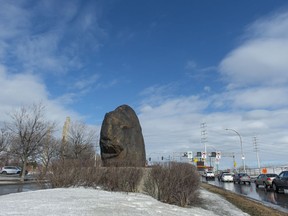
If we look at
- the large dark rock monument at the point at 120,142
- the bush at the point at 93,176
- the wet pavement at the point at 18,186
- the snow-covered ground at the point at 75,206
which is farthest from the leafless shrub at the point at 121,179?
the snow-covered ground at the point at 75,206

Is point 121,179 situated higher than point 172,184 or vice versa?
point 121,179

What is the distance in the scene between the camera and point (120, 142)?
14484mm

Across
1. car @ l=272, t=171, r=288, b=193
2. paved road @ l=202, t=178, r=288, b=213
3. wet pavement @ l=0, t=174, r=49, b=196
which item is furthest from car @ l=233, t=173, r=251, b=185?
wet pavement @ l=0, t=174, r=49, b=196

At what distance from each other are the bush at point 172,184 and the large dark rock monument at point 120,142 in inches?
69.7

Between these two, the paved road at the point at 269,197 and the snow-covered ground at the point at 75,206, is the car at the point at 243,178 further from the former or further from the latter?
the snow-covered ground at the point at 75,206

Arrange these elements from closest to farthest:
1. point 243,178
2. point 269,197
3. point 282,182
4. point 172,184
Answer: point 172,184, point 269,197, point 282,182, point 243,178

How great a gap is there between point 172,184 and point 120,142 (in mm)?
3838

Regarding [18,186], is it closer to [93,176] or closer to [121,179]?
[93,176]

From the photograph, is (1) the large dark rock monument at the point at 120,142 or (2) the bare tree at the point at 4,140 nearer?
(1) the large dark rock monument at the point at 120,142

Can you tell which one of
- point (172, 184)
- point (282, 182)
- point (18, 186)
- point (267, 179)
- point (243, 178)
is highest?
point (243, 178)

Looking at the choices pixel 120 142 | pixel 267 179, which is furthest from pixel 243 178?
pixel 120 142

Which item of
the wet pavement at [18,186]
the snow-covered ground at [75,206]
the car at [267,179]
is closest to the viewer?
the snow-covered ground at [75,206]

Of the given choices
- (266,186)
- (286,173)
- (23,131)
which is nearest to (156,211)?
(286,173)

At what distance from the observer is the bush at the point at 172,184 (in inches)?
451
